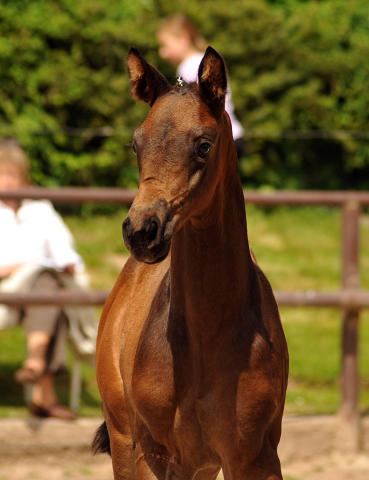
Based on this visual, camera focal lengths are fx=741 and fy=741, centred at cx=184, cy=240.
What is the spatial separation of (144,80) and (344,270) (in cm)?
251

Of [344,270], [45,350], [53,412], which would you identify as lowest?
[53,412]

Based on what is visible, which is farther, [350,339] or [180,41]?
[350,339]

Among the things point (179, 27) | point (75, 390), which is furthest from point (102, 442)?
point (179, 27)

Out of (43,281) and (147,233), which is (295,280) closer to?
(43,281)

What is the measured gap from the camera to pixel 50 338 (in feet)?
14.7

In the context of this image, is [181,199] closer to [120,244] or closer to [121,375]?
[121,375]

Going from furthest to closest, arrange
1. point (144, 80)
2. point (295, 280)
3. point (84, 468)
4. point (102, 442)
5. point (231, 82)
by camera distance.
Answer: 1. point (231, 82)
2. point (295, 280)
3. point (84, 468)
4. point (102, 442)
5. point (144, 80)

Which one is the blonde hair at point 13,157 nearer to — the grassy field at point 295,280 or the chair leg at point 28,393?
the chair leg at point 28,393

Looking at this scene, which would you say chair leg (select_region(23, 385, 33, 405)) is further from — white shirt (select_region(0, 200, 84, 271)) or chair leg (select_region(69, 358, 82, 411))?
white shirt (select_region(0, 200, 84, 271))

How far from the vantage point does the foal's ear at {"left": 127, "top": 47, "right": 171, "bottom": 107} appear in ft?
7.34

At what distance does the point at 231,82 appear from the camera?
8.94 metres

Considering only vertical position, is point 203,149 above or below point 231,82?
below

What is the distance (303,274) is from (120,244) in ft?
6.07

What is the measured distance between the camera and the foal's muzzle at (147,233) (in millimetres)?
1852
